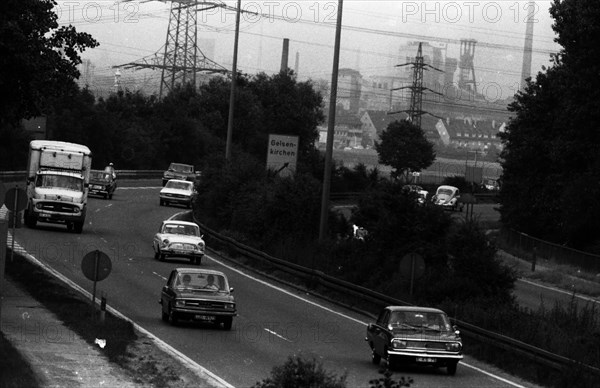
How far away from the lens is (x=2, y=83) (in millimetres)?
33844

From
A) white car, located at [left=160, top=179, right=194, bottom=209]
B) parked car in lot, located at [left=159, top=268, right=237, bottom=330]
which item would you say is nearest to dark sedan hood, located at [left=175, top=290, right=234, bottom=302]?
parked car in lot, located at [left=159, top=268, right=237, bottom=330]

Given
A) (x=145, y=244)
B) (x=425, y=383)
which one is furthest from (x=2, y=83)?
(x=145, y=244)

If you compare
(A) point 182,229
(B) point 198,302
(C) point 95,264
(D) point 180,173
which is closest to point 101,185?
(D) point 180,173

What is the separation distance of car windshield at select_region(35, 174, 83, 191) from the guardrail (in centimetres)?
638

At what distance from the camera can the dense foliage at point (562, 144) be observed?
205 feet

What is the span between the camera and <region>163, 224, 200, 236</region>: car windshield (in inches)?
1882

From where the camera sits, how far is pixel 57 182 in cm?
5331

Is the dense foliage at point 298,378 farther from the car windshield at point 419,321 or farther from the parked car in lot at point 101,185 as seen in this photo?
the parked car in lot at point 101,185

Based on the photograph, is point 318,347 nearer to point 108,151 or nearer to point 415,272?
point 415,272

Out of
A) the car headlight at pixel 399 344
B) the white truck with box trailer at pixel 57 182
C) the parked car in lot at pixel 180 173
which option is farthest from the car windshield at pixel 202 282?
the parked car in lot at pixel 180 173

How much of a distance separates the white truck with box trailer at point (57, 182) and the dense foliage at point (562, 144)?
25596 millimetres

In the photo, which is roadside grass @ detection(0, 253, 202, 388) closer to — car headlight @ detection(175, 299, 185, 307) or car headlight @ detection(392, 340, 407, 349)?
car headlight @ detection(175, 299, 185, 307)

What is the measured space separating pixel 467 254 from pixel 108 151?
7624 centimetres

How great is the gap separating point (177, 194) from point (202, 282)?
49.0 meters
